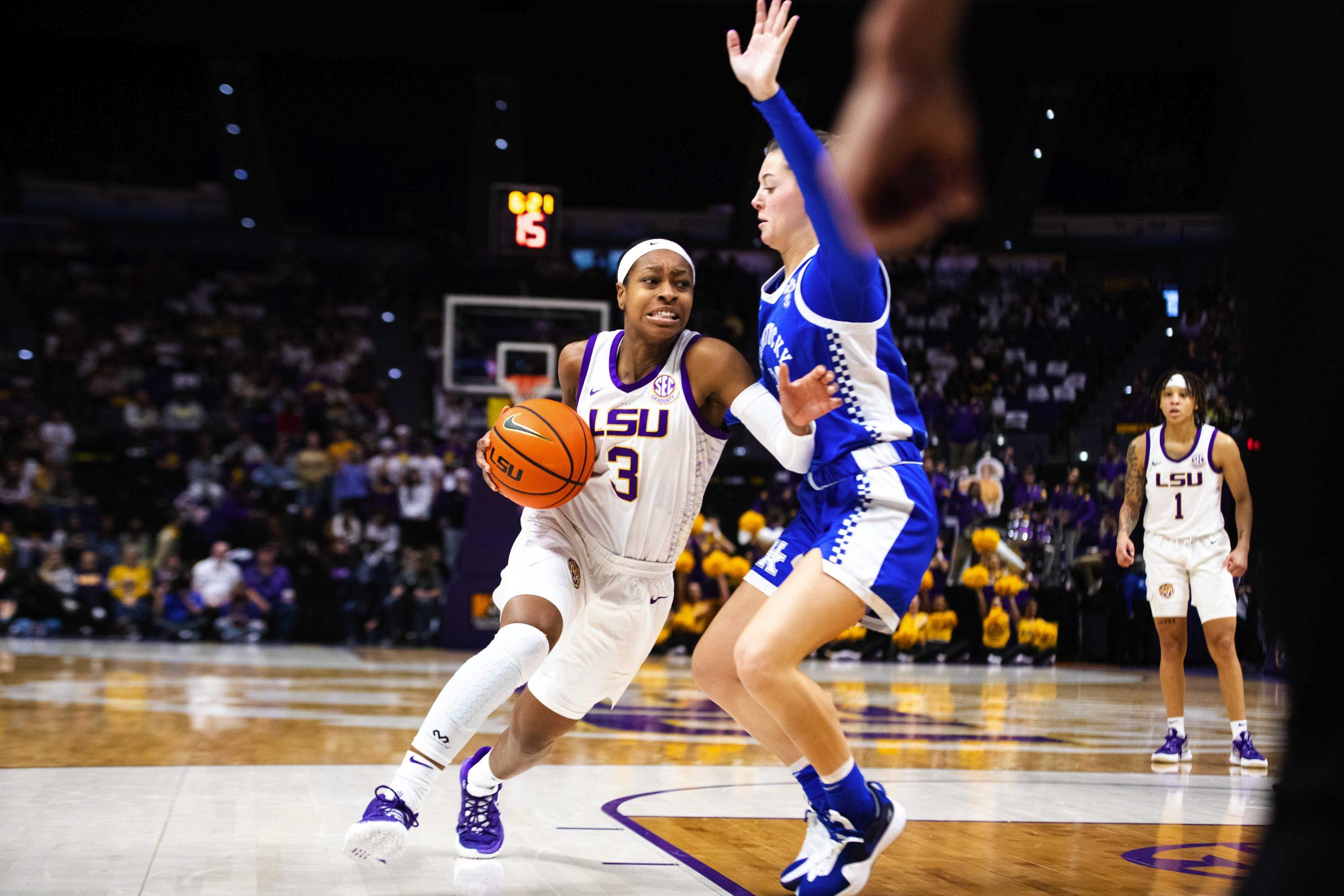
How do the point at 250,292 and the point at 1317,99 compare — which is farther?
the point at 250,292

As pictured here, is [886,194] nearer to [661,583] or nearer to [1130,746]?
[661,583]

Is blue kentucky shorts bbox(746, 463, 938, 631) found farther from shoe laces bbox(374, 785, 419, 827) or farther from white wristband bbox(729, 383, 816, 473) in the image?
shoe laces bbox(374, 785, 419, 827)

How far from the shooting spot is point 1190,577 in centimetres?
708

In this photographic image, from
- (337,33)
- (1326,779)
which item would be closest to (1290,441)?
(1326,779)

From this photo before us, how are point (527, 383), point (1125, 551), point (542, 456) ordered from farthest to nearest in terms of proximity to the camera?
1. point (527, 383)
2. point (1125, 551)
3. point (542, 456)

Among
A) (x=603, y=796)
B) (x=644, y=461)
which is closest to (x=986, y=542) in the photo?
(x=603, y=796)

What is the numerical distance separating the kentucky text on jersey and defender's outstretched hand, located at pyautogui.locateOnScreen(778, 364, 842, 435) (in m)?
0.19

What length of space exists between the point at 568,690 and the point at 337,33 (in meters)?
19.9

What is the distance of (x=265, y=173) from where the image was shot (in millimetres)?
26656

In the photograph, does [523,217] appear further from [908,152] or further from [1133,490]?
[908,152]

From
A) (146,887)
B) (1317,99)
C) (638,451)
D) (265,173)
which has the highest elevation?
(265,173)

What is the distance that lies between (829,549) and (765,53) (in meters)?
1.32

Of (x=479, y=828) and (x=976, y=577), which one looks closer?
(x=479, y=828)

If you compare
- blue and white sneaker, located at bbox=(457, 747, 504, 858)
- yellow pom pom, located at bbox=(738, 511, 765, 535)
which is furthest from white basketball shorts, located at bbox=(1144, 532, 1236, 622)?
yellow pom pom, located at bbox=(738, 511, 765, 535)
